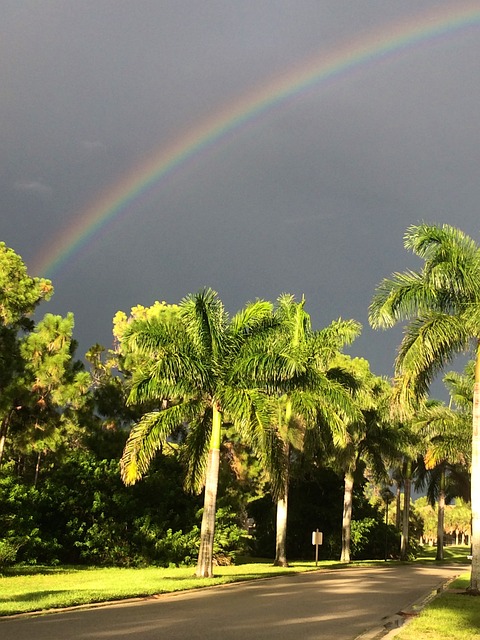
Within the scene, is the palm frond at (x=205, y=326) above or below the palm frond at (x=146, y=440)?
above

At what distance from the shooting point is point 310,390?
31.3 m

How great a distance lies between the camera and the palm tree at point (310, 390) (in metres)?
30.0

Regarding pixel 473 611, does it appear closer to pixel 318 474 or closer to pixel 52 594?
pixel 52 594

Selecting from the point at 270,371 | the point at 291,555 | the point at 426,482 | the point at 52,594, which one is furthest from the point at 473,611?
the point at 426,482

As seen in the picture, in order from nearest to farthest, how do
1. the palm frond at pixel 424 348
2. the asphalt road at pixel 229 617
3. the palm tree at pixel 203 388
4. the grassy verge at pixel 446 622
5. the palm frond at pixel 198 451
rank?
the asphalt road at pixel 229 617, the grassy verge at pixel 446 622, the palm frond at pixel 424 348, the palm tree at pixel 203 388, the palm frond at pixel 198 451

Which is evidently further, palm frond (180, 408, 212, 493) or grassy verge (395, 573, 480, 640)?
palm frond (180, 408, 212, 493)

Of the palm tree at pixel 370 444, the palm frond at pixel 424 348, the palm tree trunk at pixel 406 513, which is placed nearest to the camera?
the palm frond at pixel 424 348

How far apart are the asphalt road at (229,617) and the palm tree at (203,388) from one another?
485 centimetres

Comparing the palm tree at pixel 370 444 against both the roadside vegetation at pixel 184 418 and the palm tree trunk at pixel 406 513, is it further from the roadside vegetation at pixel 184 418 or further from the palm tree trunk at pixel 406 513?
the palm tree trunk at pixel 406 513

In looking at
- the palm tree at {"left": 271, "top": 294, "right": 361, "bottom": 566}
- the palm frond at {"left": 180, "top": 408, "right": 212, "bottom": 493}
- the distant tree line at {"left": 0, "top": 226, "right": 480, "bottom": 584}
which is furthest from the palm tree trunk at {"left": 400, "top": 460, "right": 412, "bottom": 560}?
the palm frond at {"left": 180, "top": 408, "right": 212, "bottom": 493}

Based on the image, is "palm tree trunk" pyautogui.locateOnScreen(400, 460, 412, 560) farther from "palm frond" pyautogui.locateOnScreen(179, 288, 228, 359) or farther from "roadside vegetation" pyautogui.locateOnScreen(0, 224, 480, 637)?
"palm frond" pyautogui.locateOnScreen(179, 288, 228, 359)

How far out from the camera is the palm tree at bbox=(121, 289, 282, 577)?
74.9ft

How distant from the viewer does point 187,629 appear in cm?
1109

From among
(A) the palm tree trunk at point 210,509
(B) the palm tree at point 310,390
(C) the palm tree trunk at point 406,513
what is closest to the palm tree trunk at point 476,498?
(B) the palm tree at point 310,390
